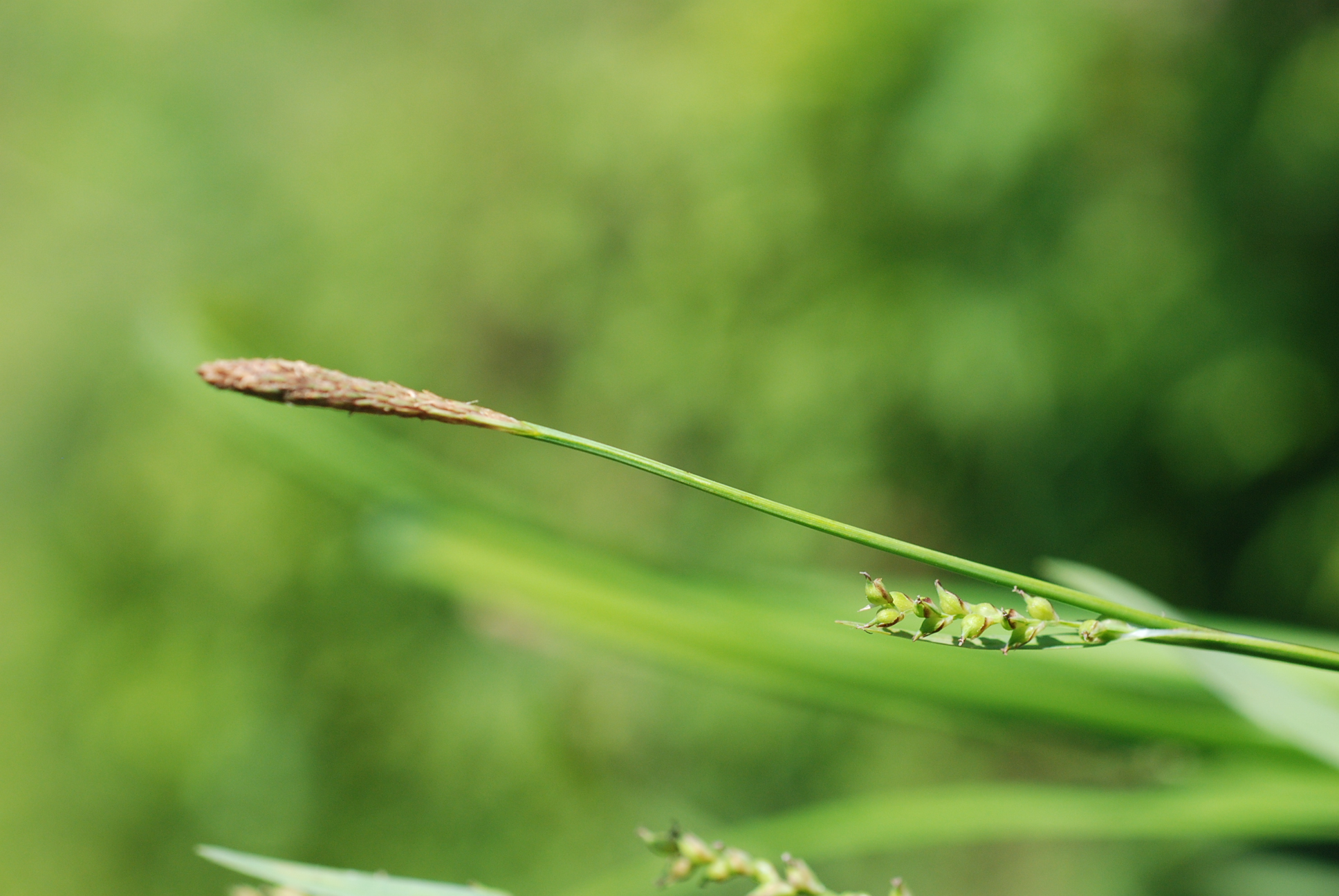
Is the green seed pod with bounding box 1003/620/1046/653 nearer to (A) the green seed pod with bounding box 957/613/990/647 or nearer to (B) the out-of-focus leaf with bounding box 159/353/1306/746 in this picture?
(A) the green seed pod with bounding box 957/613/990/647

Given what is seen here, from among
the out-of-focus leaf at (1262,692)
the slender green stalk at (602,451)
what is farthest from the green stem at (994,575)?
the out-of-focus leaf at (1262,692)

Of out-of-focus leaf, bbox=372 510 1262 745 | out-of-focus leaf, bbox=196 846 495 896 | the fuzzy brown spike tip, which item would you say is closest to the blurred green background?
out-of-focus leaf, bbox=372 510 1262 745

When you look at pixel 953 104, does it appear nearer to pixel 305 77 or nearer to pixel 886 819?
pixel 886 819

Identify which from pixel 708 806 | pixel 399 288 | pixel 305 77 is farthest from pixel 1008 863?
pixel 305 77

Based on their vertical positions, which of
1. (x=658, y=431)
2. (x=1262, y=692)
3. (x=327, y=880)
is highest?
(x=658, y=431)

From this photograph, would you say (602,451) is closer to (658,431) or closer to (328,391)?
(328,391)

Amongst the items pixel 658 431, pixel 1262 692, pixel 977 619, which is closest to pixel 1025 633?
pixel 977 619

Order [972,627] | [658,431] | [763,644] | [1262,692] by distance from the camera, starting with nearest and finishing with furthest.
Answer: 1. [972,627]
2. [1262,692]
3. [763,644]
4. [658,431]

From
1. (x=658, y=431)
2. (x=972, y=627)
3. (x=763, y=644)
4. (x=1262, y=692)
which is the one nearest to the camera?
(x=972, y=627)
